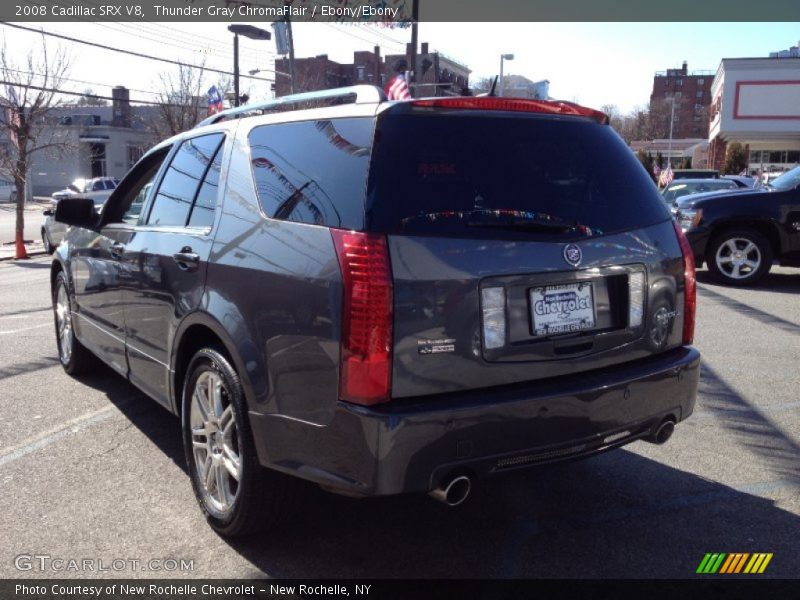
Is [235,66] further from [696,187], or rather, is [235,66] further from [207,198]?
[207,198]

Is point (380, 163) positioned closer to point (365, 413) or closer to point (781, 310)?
point (365, 413)

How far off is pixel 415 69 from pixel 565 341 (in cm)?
2223

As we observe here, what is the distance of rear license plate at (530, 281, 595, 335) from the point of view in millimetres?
2949

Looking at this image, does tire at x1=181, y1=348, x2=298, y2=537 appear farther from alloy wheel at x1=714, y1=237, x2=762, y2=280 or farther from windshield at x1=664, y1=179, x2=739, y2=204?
windshield at x1=664, y1=179, x2=739, y2=204

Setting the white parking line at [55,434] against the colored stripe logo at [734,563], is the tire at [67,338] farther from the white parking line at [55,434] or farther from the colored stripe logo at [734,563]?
the colored stripe logo at [734,563]

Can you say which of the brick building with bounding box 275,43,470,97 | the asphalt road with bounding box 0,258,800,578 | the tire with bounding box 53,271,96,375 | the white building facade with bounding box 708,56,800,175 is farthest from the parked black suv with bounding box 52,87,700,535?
→ the brick building with bounding box 275,43,470,97

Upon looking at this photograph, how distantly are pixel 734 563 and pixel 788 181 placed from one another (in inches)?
354

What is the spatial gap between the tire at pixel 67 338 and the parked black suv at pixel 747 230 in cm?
857

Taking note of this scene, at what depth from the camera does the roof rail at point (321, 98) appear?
9.92ft

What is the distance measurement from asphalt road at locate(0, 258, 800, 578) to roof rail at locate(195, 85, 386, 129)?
1.71 m

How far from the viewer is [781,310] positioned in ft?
29.3

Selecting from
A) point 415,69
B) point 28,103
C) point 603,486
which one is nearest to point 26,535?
point 603,486

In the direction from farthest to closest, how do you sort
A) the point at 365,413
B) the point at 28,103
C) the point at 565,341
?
the point at 28,103 → the point at 565,341 → the point at 365,413

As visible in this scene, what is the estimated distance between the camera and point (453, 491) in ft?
9.16
